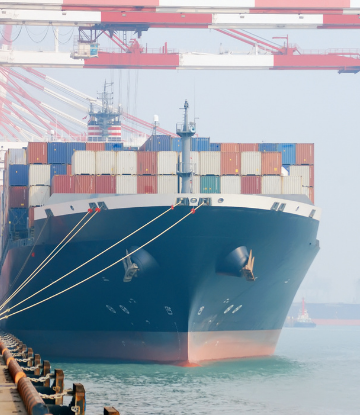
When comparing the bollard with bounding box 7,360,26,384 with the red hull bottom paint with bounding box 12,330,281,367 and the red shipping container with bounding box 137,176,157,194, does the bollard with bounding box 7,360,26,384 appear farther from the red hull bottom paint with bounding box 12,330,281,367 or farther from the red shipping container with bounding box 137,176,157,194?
the red shipping container with bounding box 137,176,157,194

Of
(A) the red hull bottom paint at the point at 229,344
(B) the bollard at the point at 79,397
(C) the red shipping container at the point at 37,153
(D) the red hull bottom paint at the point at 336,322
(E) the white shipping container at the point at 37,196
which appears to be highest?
(C) the red shipping container at the point at 37,153

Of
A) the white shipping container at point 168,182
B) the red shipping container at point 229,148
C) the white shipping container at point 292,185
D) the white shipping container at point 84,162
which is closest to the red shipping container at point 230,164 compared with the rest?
the white shipping container at point 292,185

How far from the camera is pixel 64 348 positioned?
3250 cm

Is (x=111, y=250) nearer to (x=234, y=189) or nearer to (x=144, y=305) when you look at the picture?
(x=144, y=305)

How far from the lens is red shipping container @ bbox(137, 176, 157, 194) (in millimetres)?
33169

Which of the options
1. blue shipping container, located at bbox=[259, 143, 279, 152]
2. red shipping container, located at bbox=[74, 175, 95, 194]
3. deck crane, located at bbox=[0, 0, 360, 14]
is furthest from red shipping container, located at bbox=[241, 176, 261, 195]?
deck crane, located at bbox=[0, 0, 360, 14]

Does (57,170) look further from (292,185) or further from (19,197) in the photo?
(292,185)

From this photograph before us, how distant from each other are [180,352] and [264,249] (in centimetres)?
538

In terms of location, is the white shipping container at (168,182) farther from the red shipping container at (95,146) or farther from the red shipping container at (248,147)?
the red shipping container at (95,146)

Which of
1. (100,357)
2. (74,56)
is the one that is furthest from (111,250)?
(74,56)

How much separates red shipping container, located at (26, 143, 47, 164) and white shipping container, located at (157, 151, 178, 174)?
22.4ft

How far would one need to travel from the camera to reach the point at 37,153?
37062 millimetres

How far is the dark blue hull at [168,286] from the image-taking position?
29047 millimetres

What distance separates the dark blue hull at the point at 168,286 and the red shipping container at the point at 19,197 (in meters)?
4.88
